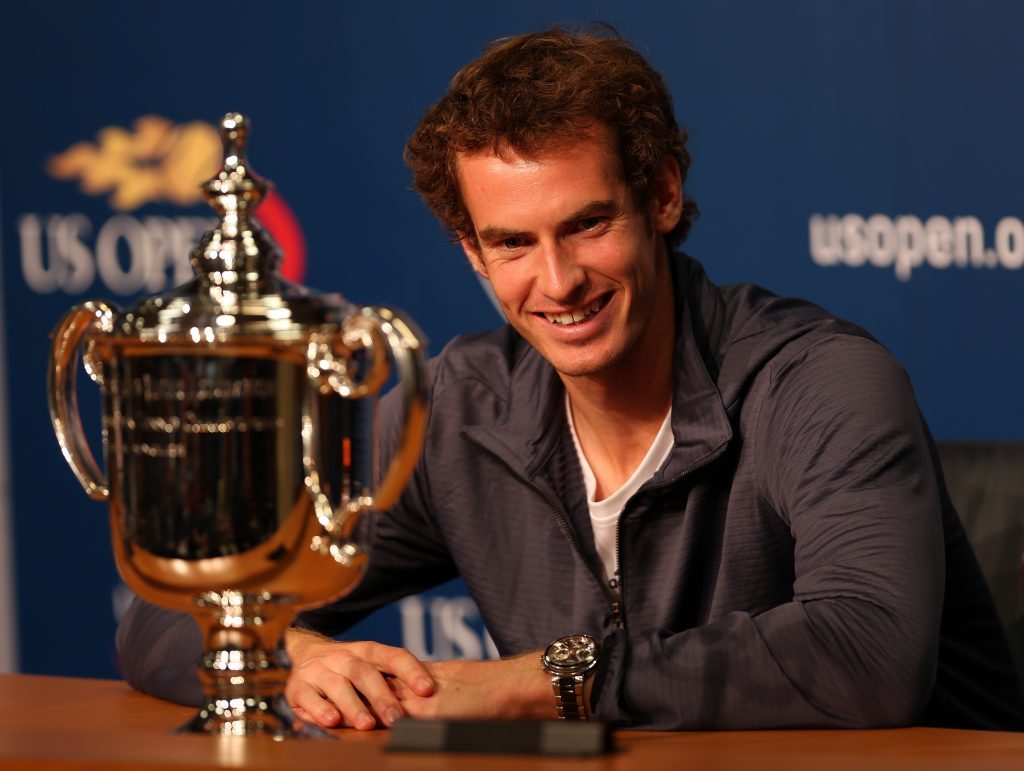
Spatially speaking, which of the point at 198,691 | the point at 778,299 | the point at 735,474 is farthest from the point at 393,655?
the point at 778,299

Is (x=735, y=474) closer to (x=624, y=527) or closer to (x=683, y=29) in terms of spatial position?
(x=624, y=527)

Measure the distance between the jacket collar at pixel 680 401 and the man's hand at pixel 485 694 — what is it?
0.37 m

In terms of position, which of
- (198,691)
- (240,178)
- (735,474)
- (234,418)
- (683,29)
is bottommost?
(198,691)

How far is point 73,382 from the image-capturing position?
3.26ft

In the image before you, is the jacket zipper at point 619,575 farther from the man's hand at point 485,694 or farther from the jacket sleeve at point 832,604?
the man's hand at point 485,694

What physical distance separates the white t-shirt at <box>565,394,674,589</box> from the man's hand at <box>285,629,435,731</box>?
42 centimetres

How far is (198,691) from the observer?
4.02 ft

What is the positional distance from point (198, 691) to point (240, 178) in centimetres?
48

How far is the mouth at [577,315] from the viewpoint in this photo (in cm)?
157

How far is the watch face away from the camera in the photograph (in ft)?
3.78

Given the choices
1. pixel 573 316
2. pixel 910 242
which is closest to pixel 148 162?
pixel 910 242

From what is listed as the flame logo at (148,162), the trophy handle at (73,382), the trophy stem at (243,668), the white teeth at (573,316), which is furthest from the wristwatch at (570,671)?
the flame logo at (148,162)

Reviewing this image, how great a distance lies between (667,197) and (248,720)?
0.97 metres

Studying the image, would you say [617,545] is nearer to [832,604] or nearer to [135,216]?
[832,604]
